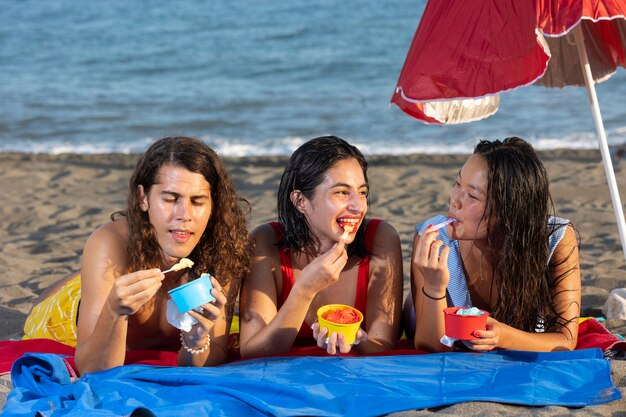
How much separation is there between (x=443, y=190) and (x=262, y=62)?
9.71 m

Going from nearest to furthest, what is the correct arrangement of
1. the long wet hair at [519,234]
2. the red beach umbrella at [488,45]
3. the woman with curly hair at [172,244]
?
the red beach umbrella at [488,45] < the woman with curly hair at [172,244] < the long wet hair at [519,234]

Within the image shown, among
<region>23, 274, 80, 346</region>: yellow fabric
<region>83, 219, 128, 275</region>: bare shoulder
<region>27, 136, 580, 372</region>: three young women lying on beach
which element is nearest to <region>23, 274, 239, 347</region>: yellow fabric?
<region>23, 274, 80, 346</region>: yellow fabric

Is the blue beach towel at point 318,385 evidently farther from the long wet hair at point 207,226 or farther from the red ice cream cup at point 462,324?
the long wet hair at point 207,226

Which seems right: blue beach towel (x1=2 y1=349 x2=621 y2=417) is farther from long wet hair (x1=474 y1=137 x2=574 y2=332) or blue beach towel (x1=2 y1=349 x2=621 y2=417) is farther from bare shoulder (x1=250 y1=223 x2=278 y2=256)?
bare shoulder (x1=250 y1=223 x2=278 y2=256)

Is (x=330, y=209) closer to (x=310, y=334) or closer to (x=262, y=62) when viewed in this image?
(x=310, y=334)

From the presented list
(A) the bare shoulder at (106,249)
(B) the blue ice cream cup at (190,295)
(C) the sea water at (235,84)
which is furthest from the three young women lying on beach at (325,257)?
(C) the sea water at (235,84)

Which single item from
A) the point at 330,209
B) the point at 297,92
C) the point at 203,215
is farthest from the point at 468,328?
the point at 297,92

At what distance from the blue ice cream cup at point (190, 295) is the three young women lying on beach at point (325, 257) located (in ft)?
0.77

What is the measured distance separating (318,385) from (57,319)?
1784mm

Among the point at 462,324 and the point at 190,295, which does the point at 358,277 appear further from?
the point at 190,295

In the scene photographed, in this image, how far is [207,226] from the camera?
4062 millimetres

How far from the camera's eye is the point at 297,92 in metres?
14.6

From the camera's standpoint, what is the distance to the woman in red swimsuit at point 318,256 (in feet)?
12.9

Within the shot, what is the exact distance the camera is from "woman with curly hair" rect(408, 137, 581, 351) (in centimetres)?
385
